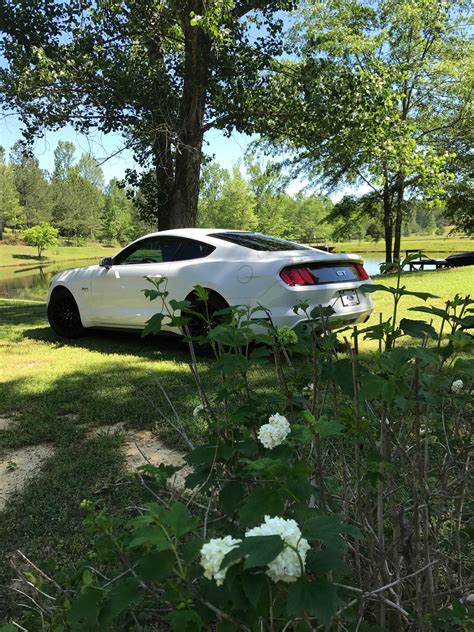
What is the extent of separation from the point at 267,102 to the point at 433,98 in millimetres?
15033

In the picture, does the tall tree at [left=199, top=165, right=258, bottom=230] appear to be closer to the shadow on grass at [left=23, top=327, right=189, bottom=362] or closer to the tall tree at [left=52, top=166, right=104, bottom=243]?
the tall tree at [left=52, top=166, right=104, bottom=243]

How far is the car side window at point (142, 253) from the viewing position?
644 cm

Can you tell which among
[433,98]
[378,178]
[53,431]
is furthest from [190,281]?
[433,98]

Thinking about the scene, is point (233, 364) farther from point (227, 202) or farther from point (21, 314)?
point (227, 202)

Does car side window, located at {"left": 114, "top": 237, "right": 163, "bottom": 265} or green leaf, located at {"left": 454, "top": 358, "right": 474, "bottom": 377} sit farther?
car side window, located at {"left": 114, "top": 237, "right": 163, "bottom": 265}

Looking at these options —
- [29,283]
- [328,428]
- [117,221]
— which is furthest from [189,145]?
[117,221]

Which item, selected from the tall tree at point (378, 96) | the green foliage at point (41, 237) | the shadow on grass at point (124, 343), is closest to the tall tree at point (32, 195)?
the green foliage at point (41, 237)

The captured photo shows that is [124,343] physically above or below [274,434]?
below

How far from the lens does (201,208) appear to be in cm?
5606

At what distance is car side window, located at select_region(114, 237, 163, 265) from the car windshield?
779mm

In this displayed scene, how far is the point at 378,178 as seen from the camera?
12547 mm

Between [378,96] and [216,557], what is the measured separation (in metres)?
11.4

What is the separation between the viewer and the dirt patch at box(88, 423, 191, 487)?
312 centimetres

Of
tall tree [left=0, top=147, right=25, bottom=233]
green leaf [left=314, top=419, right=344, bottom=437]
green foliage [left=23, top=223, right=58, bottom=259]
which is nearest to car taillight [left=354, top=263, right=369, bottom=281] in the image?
green leaf [left=314, top=419, right=344, bottom=437]
